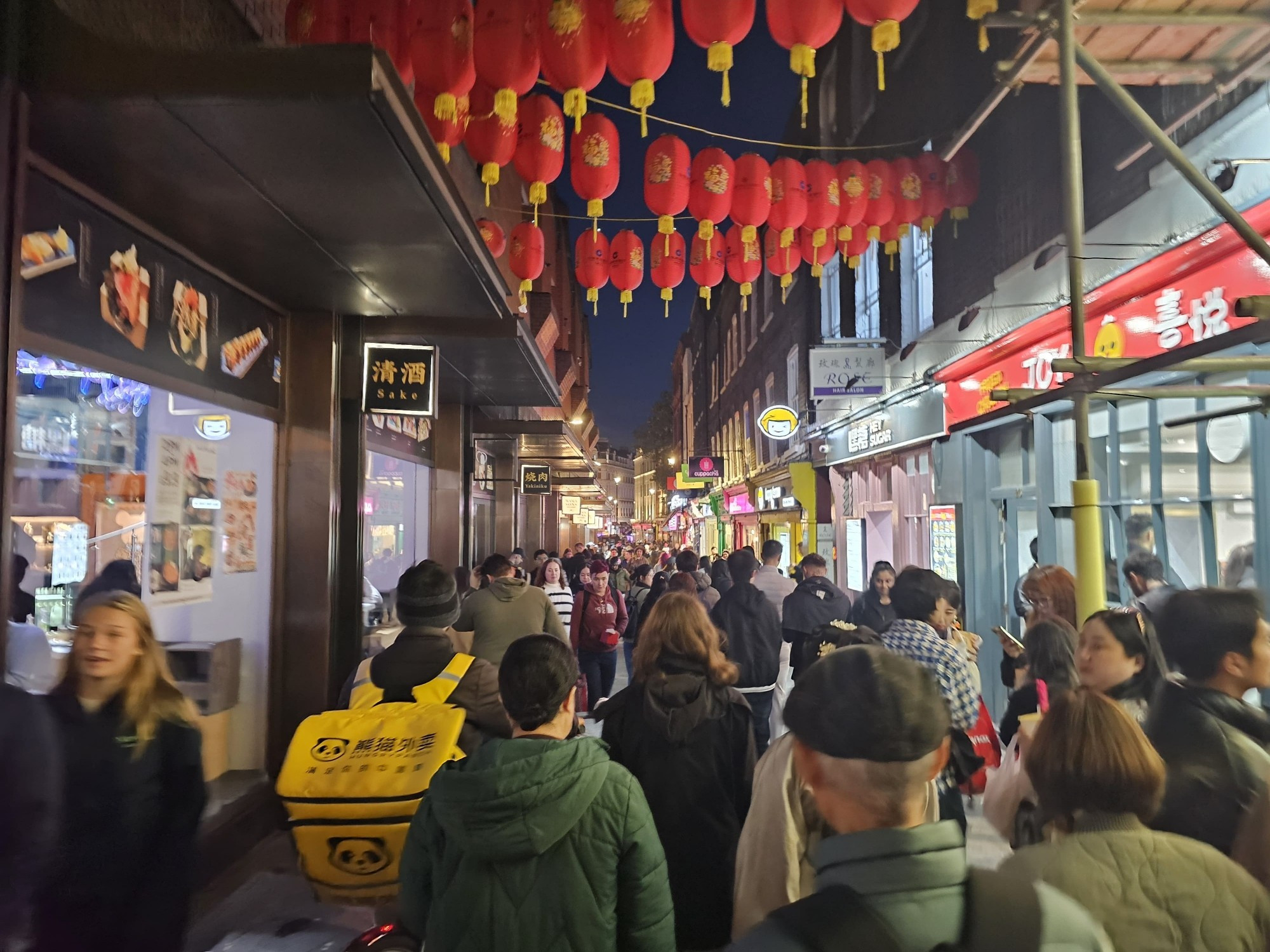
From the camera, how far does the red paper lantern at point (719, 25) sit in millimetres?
5082

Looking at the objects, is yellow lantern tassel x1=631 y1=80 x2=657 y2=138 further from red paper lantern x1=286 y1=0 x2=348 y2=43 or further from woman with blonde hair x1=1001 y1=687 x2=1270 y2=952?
woman with blonde hair x1=1001 y1=687 x2=1270 y2=952

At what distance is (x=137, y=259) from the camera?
166 inches

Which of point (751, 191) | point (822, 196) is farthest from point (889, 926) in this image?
point (822, 196)

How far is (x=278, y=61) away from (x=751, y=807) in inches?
126

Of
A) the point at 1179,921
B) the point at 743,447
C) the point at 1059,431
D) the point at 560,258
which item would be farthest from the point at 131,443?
the point at 743,447

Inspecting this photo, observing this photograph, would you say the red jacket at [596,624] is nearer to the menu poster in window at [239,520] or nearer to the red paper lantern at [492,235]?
the menu poster in window at [239,520]

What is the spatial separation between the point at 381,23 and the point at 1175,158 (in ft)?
15.7

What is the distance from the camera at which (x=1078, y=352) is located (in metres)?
3.30

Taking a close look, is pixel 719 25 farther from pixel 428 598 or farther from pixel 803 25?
pixel 428 598

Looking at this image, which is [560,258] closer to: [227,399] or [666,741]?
[227,399]

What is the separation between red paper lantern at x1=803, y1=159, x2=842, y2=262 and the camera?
845cm

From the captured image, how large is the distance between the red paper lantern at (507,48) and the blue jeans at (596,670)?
5.15 m

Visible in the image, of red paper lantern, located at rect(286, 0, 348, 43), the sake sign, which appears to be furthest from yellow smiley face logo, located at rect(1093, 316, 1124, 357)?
red paper lantern, located at rect(286, 0, 348, 43)

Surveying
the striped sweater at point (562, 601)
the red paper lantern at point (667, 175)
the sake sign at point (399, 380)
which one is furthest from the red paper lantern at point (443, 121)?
the striped sweater at point (562, 601)
